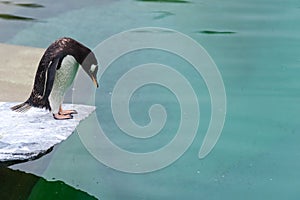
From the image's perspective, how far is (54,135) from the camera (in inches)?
84.4

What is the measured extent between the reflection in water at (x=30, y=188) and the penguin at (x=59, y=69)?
0.86 feet

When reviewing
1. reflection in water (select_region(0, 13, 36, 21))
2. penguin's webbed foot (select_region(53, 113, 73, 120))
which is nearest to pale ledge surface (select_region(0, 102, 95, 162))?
penguin's webbed foot (select_region(53, 113, 73, 120))

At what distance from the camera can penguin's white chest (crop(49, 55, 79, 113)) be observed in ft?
6.88

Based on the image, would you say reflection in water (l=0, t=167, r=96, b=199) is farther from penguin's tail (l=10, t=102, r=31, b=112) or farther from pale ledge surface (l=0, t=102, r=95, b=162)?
penguin's tail (l=10, t=102, r=31, b=112)

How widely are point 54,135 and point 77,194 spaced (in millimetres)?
246

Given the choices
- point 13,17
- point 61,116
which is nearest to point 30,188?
point 61,116

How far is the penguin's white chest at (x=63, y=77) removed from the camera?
2096mm

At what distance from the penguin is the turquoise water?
5.9 inches

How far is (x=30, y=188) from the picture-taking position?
200 centimetres

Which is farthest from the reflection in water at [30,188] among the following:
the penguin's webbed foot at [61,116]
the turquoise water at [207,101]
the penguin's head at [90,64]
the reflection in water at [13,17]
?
the reflection in water at [13,17]

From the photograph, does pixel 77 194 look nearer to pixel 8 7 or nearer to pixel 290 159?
pixel 290 159

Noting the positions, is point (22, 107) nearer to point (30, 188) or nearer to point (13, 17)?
point (30, 188)

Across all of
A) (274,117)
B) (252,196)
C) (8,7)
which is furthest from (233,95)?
(8,7)

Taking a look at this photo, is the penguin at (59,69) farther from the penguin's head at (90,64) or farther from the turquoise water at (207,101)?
the turquoise water at (207,101)
